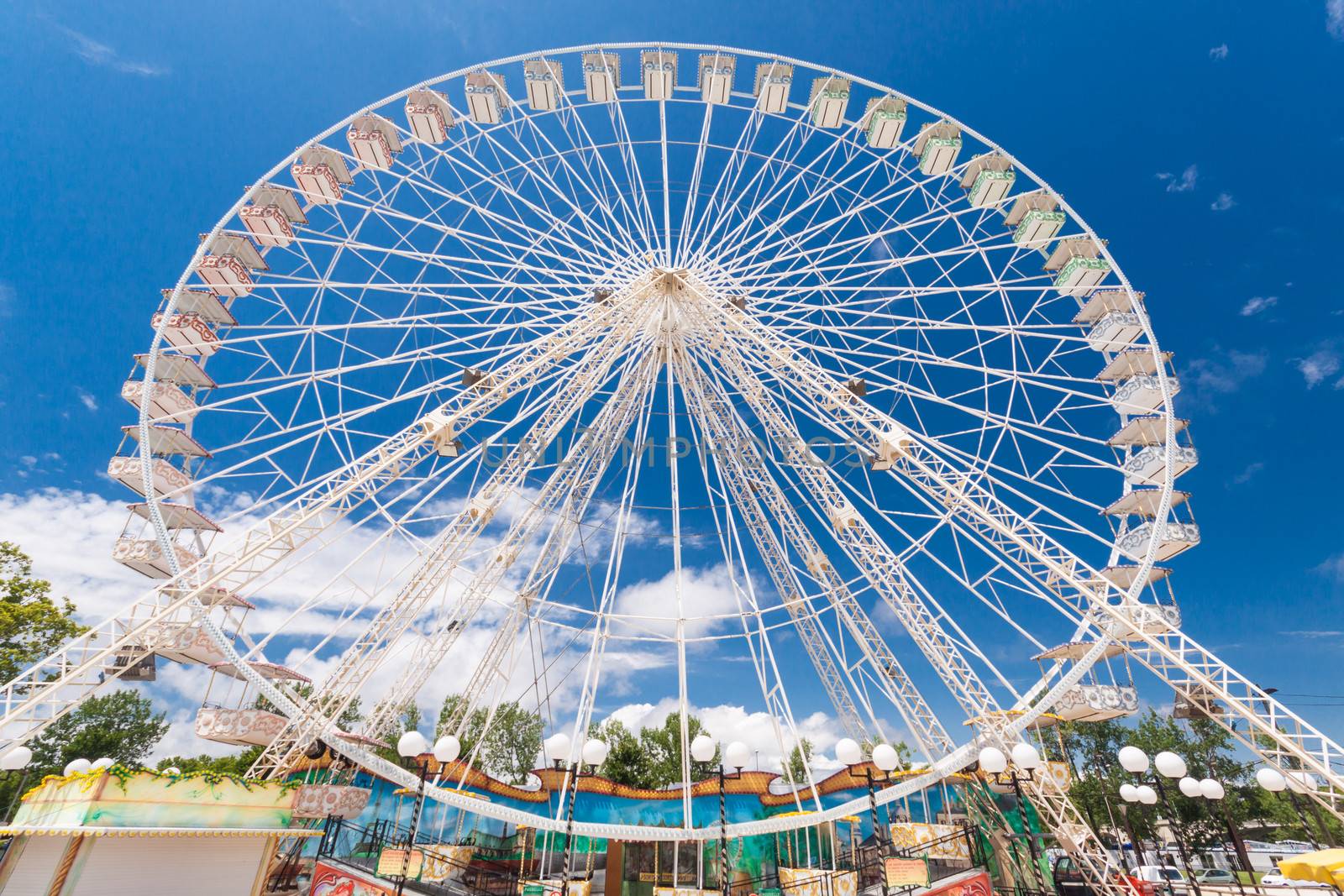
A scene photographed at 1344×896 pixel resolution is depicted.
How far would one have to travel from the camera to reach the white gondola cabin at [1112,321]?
62.7 feet

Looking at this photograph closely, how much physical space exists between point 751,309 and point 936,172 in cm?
755

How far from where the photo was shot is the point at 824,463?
774 inches

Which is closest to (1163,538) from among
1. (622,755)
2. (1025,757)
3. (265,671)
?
(1025,757)

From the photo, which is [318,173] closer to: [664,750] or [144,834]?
[144,834]

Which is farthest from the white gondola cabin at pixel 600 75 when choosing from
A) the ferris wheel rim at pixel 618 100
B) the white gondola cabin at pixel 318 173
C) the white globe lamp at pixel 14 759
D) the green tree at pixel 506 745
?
the green tree at pixel 506 745

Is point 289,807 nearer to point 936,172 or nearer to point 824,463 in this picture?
point 824,463

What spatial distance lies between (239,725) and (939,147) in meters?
26.1

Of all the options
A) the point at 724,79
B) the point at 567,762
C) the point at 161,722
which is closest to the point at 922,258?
the point at 724,79

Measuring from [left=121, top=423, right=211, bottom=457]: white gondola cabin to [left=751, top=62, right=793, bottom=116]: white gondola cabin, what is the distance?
1984 centimetres

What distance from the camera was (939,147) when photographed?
2078cm

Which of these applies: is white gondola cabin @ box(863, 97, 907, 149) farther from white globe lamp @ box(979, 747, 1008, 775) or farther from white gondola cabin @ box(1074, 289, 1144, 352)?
white globe lamp @ box(979, 747, 1008, 775)

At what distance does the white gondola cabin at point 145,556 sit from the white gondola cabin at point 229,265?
7.18m

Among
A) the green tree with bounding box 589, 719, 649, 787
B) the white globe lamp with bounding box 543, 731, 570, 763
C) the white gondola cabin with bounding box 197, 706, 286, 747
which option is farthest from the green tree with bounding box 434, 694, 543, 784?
the white globe lamp with bounding box 543, 731, 570, 763

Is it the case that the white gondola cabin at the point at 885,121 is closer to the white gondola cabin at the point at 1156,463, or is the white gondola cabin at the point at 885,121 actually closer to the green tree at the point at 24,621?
the white gondola cabin at the point at 1156,463
